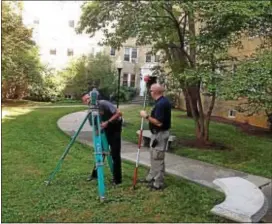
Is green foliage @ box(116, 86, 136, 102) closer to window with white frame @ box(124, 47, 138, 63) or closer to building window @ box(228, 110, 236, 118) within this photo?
window with white frame @ box(124, 47, 138, 63)

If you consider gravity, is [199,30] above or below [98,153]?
above

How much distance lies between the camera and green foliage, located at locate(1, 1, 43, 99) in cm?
2039

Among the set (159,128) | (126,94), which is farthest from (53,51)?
(159,128)

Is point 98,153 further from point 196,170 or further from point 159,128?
point 196,170

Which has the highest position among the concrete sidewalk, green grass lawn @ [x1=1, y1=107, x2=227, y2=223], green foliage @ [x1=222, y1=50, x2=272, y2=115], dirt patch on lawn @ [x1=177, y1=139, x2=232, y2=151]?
green foliage @ [x1=222, y1=50, x2=272, y2=115]

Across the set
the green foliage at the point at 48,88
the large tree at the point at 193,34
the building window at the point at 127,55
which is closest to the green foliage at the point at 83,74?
the green foliage at the point at 48,88

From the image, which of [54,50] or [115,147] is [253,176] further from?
[54,50]

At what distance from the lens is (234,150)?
10961mm

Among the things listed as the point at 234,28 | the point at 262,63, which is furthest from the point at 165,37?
the point at 262,63

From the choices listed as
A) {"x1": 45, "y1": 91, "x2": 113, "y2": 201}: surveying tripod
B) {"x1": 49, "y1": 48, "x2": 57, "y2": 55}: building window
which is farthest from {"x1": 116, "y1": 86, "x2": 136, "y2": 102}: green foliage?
{"x1": 45, "y1": 91, "x2": 113, "y2": 201}: surveying tripod

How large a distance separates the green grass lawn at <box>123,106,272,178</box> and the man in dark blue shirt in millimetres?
2864

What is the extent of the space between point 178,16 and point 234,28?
260 centimetres

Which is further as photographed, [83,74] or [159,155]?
[83,74]

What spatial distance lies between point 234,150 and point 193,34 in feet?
12.3
